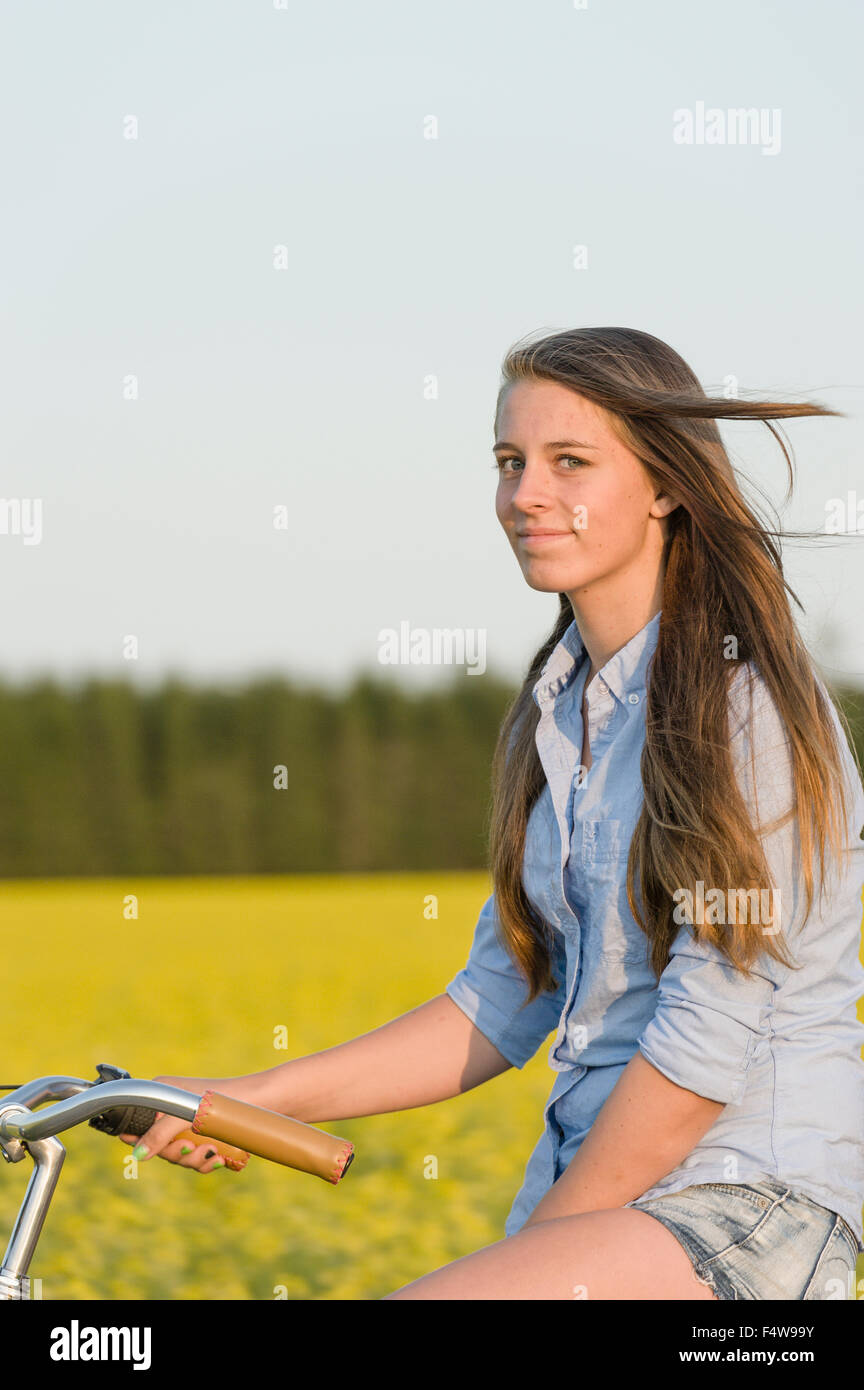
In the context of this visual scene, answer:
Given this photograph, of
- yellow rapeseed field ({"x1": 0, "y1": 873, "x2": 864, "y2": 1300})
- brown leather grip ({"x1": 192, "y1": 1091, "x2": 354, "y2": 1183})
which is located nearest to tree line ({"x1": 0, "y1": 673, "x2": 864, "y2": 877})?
yellow rapeseed field ({"x1": 0, "y1": 873, "x2": 864, "y2": 1300})

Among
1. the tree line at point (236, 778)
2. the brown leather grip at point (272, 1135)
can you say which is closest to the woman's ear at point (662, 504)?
the brown leather grip at point (272, 1135)

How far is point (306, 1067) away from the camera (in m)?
2.40

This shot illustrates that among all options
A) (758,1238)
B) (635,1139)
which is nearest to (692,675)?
(635,1139)

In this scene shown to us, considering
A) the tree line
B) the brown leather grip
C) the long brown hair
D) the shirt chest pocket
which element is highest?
the long brown hair

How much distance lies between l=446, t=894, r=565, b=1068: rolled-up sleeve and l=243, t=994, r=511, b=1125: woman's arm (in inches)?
0.9

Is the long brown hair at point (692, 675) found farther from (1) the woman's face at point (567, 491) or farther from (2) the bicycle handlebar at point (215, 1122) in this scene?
(2) the bicycle handlebar at point (215, 1122)

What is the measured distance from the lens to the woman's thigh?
5.73ft

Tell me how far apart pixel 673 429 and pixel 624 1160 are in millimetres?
1044

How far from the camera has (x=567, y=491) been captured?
87.7 inches

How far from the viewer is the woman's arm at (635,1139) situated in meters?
1.93

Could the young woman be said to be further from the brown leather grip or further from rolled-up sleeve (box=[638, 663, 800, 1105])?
the brown leather grip

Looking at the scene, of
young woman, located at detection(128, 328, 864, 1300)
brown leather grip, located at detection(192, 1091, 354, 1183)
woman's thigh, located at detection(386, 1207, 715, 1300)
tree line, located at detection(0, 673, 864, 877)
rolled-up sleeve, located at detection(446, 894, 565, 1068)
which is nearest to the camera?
brown leather grip, located at detection(192, 1091, 354, 1183)

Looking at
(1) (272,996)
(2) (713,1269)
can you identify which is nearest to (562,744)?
(2) (713,1269)
